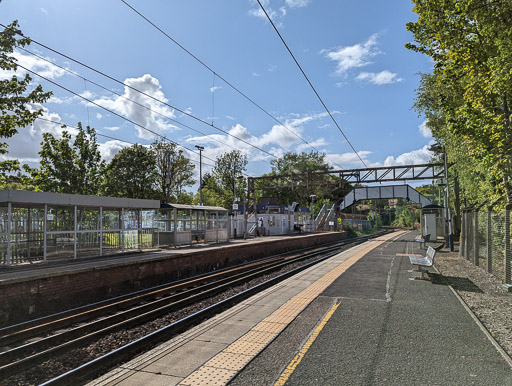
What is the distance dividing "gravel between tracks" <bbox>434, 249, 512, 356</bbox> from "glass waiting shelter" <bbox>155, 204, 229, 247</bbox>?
521 inches

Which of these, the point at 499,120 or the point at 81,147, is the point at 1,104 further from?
the point at 499,120

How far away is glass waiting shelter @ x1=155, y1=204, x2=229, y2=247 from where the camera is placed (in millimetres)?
20281

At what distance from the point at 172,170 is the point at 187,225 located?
82.3 feet

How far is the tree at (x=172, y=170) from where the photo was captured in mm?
43469

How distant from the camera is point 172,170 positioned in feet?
149

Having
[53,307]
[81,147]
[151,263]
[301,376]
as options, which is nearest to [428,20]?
[301,376]

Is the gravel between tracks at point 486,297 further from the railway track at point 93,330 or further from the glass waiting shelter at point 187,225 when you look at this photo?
the glass waiting shelter at point 187,225

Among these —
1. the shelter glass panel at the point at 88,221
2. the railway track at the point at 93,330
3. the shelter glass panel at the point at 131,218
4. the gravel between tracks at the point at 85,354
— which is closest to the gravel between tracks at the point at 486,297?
the railway track at the point at 93,330

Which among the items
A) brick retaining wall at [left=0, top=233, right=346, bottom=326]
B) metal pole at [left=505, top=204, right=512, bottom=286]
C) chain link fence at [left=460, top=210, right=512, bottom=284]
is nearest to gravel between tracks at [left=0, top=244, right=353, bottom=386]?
brick retaining wall at [left=0, top=233, right=346, bottom=326]

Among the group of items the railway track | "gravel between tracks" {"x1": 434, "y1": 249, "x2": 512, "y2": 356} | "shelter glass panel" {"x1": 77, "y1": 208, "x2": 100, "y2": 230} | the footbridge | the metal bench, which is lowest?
the railway track

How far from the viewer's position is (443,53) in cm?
1152

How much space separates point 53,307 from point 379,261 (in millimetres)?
12576

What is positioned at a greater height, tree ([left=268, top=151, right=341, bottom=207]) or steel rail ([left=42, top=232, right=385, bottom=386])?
tree ([left=268, top=151, right=341, bottom=207])

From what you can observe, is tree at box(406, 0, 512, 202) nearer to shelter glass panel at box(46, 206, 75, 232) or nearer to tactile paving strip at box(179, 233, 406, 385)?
tactile paving strip at box(179, 233, 406, 385)
